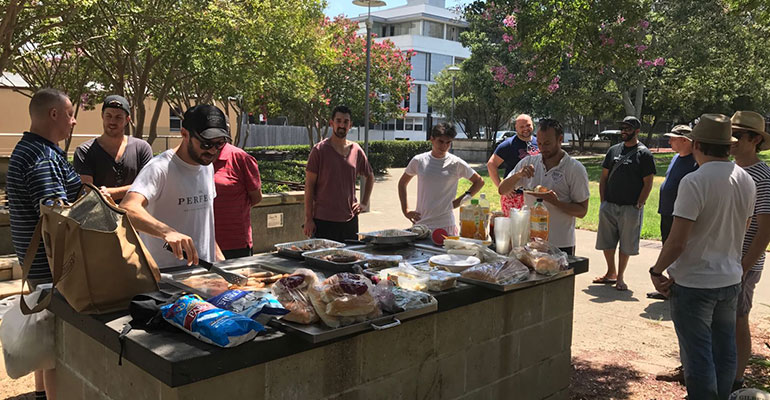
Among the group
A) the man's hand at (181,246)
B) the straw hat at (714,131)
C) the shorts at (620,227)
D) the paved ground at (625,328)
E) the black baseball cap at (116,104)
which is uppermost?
the black baseball cap at (116,104)

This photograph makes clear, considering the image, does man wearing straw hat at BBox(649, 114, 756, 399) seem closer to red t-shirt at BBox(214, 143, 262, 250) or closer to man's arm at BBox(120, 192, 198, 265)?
man's arm at BBox(120, 192, 198, 265)

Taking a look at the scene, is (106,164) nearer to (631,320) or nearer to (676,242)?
(676,242)

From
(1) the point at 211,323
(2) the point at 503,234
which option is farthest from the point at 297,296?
A: (2) the point at 503,234

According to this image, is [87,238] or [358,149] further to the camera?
[358,149]

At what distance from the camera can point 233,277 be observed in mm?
3201

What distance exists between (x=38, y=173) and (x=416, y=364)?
8.32ft

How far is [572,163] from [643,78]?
20471mm

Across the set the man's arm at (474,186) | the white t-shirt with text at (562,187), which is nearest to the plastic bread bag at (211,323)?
the white t-shirt with text at (562,187)

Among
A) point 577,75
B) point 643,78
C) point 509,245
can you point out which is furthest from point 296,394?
point 577,75

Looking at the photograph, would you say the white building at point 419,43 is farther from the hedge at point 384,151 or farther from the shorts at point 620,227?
the shorts at point 620,227

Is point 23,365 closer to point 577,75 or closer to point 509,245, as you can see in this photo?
point 509,245

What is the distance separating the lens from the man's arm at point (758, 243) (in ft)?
13.5

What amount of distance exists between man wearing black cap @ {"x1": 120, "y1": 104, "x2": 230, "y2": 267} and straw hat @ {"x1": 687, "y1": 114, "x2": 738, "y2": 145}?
289 centimetres

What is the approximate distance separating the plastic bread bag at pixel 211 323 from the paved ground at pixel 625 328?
271 cm
